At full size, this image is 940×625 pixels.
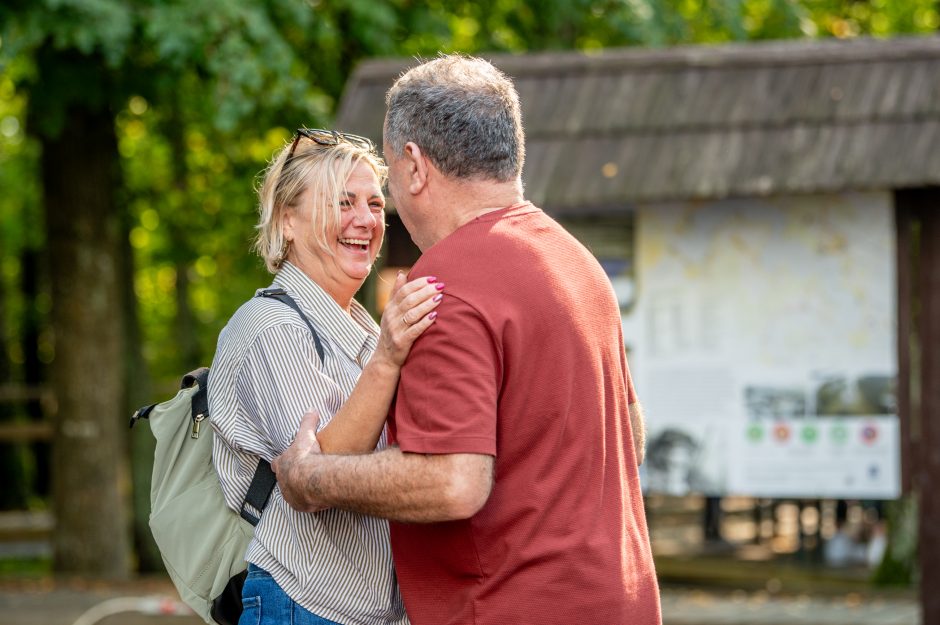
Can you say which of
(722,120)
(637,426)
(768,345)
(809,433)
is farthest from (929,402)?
(637,426)

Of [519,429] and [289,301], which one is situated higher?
[289,301]

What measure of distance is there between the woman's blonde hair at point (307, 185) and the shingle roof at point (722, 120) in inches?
129

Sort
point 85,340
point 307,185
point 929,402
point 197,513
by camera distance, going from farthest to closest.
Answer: point 85,340 → point 929,402 → point 307,185 → point 197,513

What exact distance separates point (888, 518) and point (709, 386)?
706 centimetres

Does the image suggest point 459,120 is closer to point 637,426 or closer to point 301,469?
point 301,469

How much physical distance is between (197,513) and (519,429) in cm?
83

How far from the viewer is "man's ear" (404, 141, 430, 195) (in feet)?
8.28

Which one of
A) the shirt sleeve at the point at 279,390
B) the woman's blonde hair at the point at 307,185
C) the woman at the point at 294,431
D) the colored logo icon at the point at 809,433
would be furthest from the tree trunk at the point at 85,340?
the shirt sleeve at the point at 279,390

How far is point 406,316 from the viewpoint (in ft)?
7.84

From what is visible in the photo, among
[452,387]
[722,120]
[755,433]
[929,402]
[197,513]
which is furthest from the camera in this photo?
[722,120]

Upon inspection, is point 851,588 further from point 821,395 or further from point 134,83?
point 134,83

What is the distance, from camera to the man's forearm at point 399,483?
2322 millimetres

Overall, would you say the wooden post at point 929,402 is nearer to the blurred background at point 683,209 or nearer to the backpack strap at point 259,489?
the blurred background at point 683,209

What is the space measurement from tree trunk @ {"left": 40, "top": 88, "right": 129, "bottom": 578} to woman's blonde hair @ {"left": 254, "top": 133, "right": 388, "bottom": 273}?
8.58 metres
